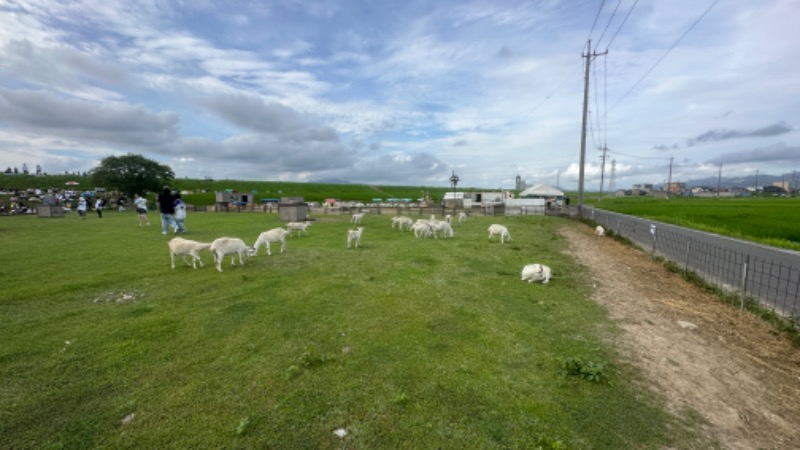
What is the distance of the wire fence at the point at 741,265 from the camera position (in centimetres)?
761

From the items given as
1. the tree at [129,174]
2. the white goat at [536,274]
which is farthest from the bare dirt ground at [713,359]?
the tree at [129,174]

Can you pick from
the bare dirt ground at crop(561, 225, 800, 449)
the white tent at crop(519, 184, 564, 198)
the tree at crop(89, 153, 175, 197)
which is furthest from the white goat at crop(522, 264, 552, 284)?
the tree at crop(89, 153, 175, 197)

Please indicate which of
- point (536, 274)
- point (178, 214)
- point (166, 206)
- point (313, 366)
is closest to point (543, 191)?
point (536, 274)

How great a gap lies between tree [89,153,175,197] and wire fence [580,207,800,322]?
57.9 metres

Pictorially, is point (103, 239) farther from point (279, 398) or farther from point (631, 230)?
point (631, 230)

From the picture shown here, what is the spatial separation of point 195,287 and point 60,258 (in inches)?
270

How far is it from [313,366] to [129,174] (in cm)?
5832

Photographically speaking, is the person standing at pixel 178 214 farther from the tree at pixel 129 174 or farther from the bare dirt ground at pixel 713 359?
the tree at pixel 129 174

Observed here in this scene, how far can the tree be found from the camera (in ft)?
153

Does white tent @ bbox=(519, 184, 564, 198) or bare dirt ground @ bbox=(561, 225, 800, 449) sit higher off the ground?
white tent @ bbox=(519, 184, 564, 198)

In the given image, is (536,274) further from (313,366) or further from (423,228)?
(423,228)

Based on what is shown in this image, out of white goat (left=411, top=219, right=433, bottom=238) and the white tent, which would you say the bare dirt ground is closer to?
white goat (left=411, top=219, right=433, bottom=238)

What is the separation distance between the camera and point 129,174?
1898 inches

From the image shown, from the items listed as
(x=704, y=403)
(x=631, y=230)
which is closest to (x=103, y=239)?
(x=704, y=403)
